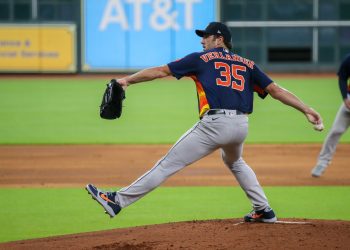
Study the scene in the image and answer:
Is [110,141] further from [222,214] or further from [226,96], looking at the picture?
[226,96]

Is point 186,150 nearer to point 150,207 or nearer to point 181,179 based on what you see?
point 150,207

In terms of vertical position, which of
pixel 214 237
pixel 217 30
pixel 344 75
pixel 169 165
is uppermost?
pixel 217 30

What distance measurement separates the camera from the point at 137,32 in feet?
A: 101

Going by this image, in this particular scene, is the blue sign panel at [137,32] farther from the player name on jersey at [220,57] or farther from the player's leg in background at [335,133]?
the player name on jersey at [220,57]

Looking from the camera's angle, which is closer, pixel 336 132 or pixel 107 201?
pixel 107 201

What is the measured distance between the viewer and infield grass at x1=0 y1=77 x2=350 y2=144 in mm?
16047

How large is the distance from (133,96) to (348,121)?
1344 cm

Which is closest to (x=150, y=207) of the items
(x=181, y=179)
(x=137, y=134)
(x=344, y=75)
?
(x=181, y=179)

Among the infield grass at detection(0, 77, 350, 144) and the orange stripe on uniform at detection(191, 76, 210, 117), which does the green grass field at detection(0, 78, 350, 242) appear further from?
the orange stripe on uniform at detection(191, 76, 210, 117)

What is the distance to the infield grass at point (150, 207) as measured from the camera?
858cm

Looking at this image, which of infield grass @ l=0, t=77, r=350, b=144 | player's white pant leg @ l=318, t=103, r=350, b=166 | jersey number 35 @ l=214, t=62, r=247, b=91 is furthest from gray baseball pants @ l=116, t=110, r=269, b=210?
infield grass @ l=0, t=77, r=350, b=144

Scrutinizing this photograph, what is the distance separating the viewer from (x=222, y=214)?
9.14 metres

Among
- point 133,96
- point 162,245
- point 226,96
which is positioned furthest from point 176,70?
point 133,96

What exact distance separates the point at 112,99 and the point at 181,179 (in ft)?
14.5
